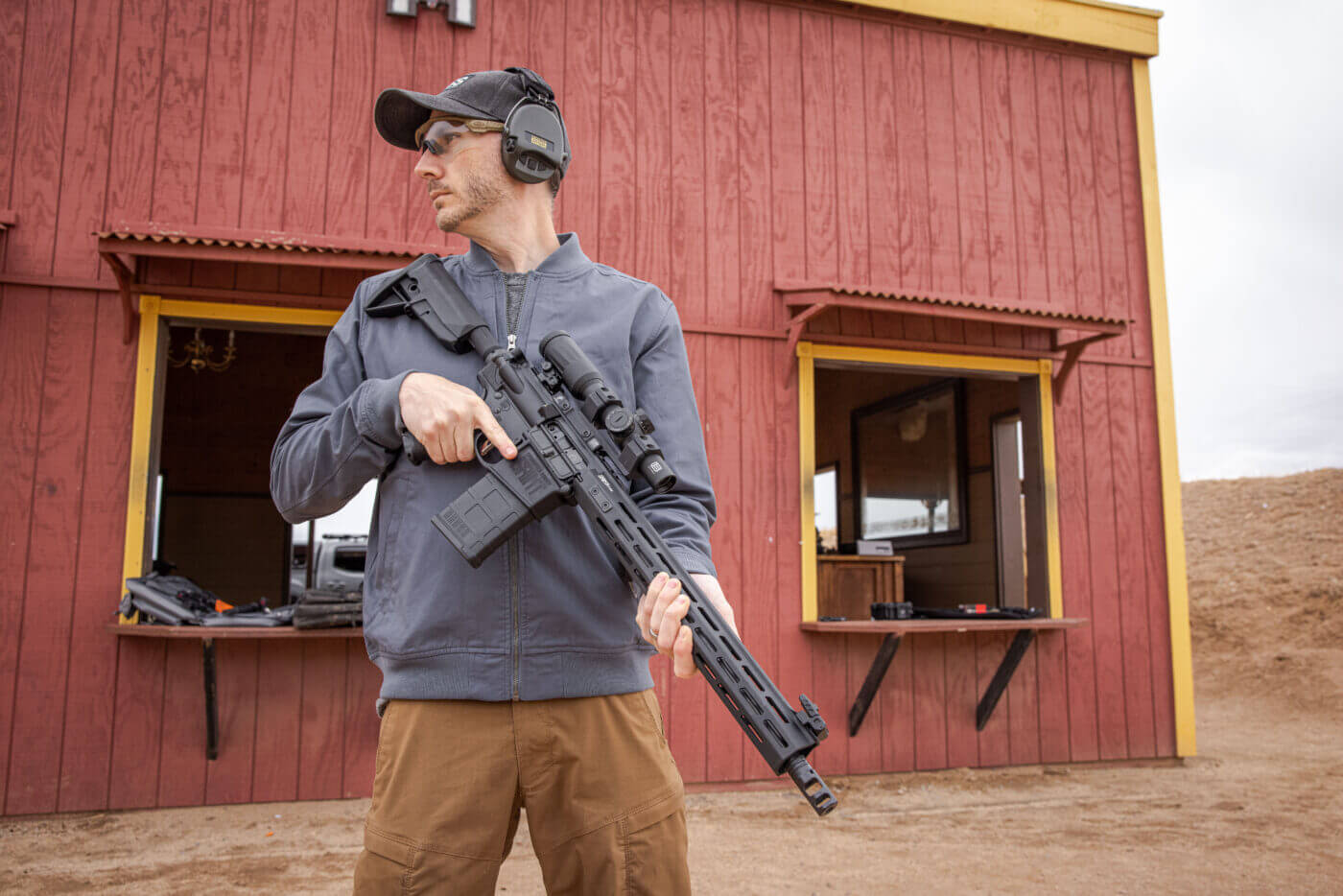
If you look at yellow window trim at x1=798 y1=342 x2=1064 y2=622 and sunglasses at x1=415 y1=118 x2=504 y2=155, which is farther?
yellow window trim at x1=798 y1=342 x2=1064 y2=622

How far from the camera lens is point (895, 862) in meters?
4.25

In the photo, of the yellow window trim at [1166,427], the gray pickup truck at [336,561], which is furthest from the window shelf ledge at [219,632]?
the gray pickup truck at [336,561]

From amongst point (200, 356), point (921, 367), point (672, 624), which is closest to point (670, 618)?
point (672, 624)

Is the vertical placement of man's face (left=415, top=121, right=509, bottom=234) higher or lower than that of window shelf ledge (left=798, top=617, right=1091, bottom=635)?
higher

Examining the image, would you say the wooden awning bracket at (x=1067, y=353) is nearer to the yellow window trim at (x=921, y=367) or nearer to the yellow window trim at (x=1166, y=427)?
the yellow window trim at (x=921, y=367)

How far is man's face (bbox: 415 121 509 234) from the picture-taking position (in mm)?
1628

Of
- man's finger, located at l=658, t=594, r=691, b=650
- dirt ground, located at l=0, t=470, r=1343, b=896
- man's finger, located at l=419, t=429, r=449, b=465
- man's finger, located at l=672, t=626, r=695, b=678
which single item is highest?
man's finger, located at l=419, t=429, r=449, b=465

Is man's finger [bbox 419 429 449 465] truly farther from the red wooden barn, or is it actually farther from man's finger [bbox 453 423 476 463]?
the red wooden barn

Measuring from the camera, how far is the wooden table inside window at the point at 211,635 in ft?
14.8

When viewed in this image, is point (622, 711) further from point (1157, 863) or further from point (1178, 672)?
point (1178, 672)

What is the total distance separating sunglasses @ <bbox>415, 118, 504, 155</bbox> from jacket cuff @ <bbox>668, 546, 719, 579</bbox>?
795mm

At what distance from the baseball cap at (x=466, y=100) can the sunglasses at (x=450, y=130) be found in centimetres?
1

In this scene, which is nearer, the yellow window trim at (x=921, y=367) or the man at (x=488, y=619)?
the man at (x=488, y=619)

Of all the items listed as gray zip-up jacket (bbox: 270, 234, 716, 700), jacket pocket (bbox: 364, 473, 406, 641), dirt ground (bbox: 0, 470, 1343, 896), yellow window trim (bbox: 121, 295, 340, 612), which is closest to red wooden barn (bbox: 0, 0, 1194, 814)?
yellow window trim (bbox: 121, 295, 340, 612)
